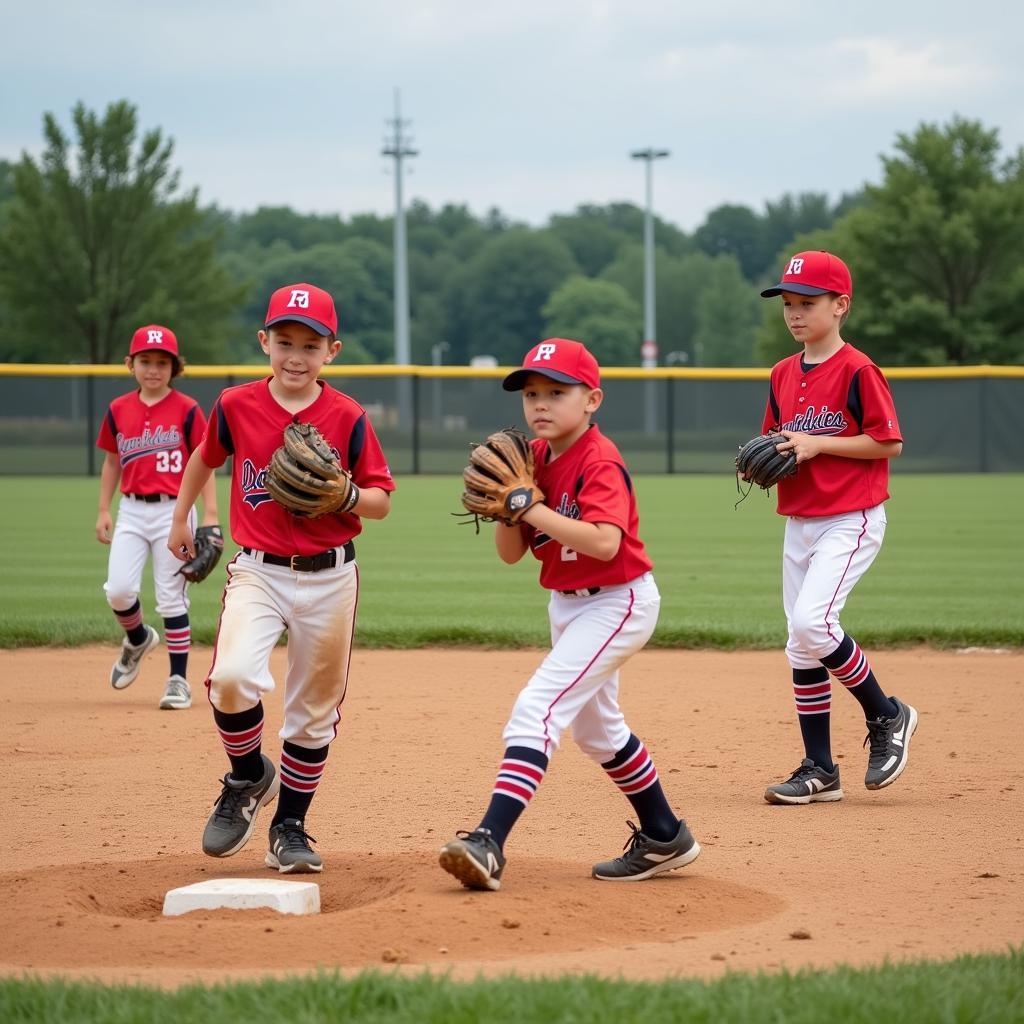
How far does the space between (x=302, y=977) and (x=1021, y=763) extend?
12.5 ft

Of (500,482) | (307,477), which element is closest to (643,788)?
(500,482)

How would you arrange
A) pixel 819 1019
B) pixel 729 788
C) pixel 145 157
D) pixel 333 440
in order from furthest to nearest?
1. pixel 145 157
2. pixel 729 788
3. pixel 333 440
4. pixel 819 1019

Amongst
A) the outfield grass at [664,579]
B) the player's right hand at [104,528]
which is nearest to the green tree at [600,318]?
the outfield grass at [664,579]

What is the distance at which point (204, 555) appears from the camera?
729 centimetres

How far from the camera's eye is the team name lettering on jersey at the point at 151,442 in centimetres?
780

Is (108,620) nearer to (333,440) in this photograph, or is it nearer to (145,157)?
(333,440)

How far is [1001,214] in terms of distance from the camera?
41500 mm

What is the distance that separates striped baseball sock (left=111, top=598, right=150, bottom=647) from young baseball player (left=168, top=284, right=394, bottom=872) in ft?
10.7

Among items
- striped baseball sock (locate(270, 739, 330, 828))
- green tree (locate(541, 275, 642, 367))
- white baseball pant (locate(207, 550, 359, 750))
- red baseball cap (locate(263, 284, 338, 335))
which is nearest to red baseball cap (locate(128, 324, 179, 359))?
red baseball cap (locate(263, 284, 338, 335))

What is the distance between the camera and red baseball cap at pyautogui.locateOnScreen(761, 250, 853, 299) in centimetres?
563

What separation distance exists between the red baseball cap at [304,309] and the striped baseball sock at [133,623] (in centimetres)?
356

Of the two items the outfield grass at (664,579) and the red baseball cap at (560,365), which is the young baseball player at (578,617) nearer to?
the red baseball cap at (560,365)

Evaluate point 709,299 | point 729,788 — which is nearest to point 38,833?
point 729,788

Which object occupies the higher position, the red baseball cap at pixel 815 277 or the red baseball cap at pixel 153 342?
the red baseball cap at pixel 815 277
